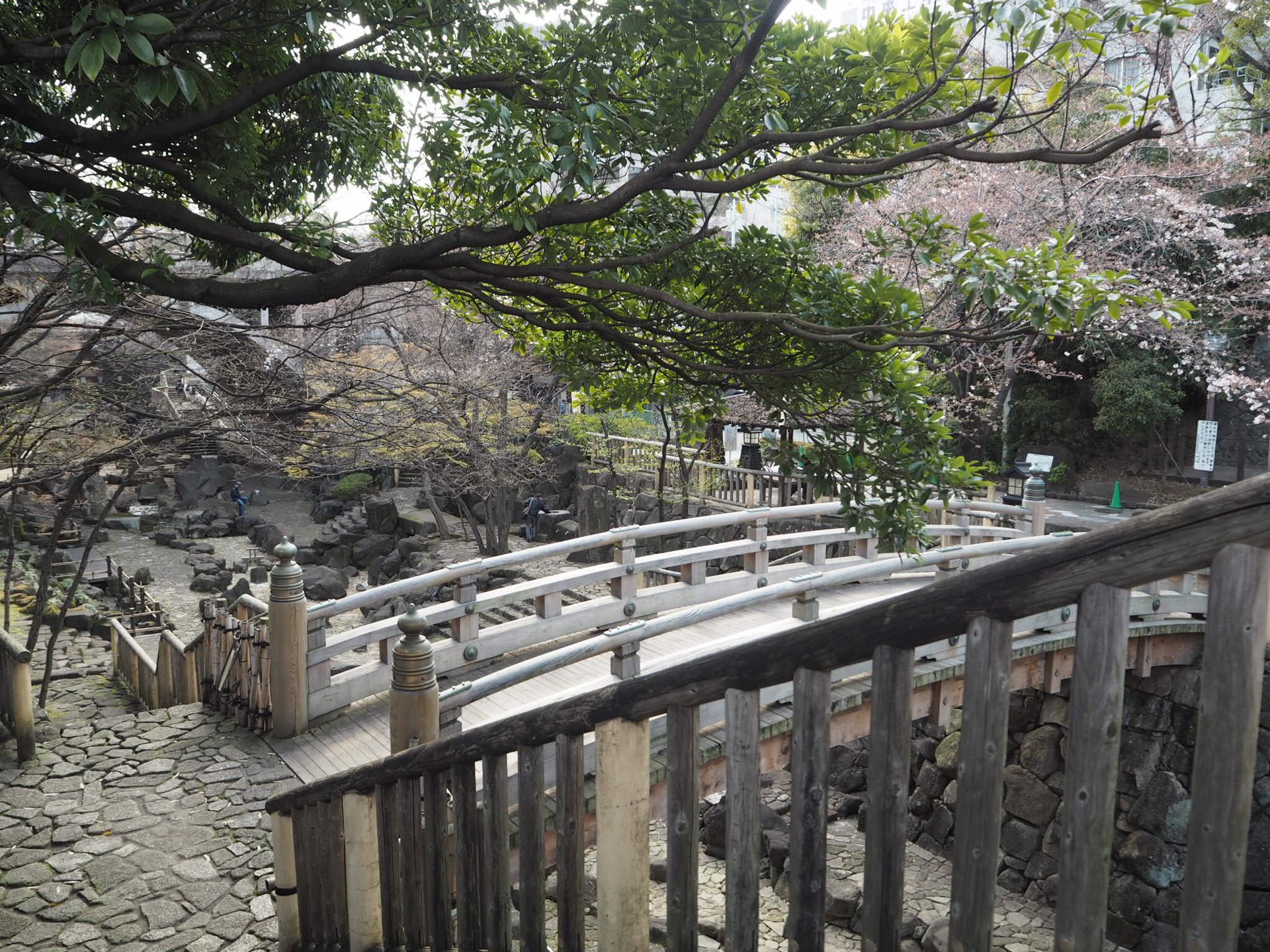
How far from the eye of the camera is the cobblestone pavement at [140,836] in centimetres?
534

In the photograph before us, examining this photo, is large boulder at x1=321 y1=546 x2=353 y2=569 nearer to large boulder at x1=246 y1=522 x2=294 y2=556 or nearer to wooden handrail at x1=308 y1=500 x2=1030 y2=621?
large boulder at x1=246 y1=522 x2=294 y2=556

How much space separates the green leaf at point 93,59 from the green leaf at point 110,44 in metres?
0.02

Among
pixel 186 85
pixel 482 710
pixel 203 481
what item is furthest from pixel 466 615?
pixel 203 481

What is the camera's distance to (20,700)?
760 centimetres

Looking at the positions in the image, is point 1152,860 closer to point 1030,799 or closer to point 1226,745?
point 1030,799

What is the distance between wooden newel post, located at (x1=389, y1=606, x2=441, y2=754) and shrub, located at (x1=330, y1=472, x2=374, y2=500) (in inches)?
1054

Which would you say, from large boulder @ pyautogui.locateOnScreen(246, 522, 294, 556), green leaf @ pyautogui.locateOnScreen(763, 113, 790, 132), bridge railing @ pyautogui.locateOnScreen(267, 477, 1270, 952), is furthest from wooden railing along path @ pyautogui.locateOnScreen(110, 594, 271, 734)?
large boulder @ pyautogui.locateOnScreen(246, 522, 294, 556)

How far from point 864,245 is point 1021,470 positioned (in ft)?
19.0

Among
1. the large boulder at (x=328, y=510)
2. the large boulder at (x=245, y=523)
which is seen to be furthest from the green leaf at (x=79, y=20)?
the large boulder at (x=328, y=510)

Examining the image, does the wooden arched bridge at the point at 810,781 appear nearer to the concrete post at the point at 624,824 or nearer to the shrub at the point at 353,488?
the concrete post at the point at 624,824

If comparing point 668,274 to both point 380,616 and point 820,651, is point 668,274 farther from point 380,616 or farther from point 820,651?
point 380,616

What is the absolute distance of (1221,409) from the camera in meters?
22.9

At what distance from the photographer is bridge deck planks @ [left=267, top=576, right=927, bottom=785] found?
7055 mm

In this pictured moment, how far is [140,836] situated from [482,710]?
105 inches
